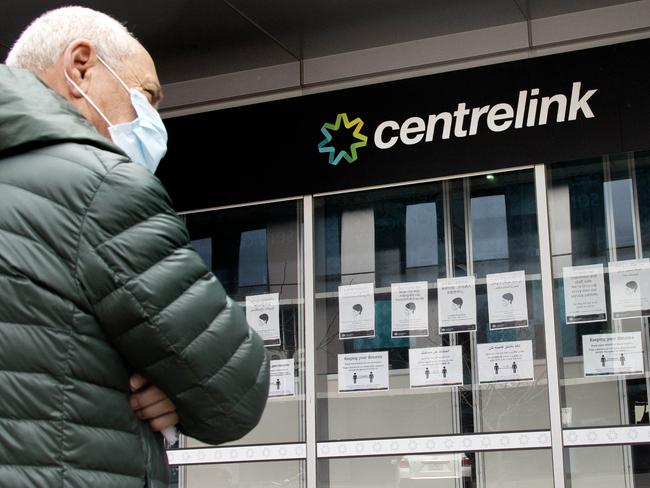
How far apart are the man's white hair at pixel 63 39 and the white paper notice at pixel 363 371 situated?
5.41m

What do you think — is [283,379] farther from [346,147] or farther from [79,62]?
[79,62]

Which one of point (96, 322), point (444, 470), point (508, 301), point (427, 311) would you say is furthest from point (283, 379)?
point (96, 322)

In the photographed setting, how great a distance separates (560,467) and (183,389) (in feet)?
17.7

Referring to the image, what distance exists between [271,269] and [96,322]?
6.16 metres

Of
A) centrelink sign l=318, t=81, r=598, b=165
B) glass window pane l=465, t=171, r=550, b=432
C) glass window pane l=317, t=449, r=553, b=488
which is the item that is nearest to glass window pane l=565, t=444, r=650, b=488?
glass window pane l=317, t=449, r=553, b=488

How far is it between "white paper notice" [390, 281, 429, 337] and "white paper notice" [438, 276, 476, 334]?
12 centimetres

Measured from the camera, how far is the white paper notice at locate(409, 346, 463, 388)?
7.13 metres

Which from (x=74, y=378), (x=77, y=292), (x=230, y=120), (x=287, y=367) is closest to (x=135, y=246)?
(x=77, y=292)

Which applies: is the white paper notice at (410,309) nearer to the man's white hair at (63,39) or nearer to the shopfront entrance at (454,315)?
the shopfront entrance at (454,315)

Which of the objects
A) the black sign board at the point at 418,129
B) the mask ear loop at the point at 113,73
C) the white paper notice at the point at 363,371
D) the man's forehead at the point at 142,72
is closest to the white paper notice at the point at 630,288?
the black sign board at the point at 418,129

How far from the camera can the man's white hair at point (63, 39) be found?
2.16 metres

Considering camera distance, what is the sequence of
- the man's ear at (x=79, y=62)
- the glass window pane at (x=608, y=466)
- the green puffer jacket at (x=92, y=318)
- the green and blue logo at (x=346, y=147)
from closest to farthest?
1. the green puffer jacket at (x=92, y=318)
2. the man's ear at (x=79, y=62)
3. the glass window pane at (x=608, y=466)
4. the green and blue logo at (x=346, y=147)

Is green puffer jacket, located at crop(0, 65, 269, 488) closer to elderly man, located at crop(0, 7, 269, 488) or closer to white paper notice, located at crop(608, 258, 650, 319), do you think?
elderly man, located at crop(0, 7, 269, 488)

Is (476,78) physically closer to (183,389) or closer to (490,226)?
(490,226)
